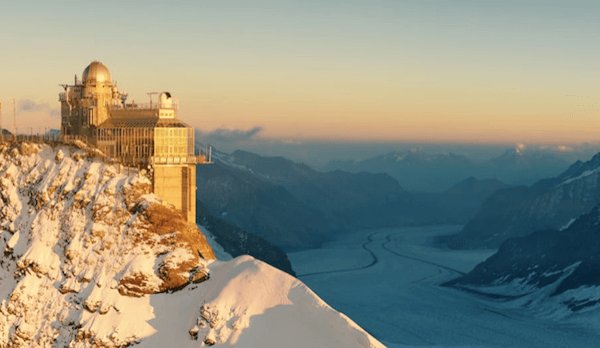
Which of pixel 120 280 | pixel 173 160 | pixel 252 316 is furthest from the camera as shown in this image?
pixel 173 160

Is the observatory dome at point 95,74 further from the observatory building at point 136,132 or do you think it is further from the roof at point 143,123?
the roof at point 143,123

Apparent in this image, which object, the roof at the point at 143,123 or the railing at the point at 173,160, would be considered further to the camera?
the roof at the point at 143,123

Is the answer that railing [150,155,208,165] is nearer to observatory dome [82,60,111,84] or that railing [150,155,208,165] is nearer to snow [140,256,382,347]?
observatory dome [82,60,111,84]

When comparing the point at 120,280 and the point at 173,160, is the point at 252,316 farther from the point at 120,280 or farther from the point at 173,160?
the point at 173,160

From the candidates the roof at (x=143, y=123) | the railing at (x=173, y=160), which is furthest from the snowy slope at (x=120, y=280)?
the roof at (x=143, y=123)

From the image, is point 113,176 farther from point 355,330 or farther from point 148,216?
point 355,330

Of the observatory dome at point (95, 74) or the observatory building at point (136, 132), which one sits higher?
the observatory dome at point (95, 74)

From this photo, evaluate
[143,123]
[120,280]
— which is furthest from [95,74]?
[120,280]
